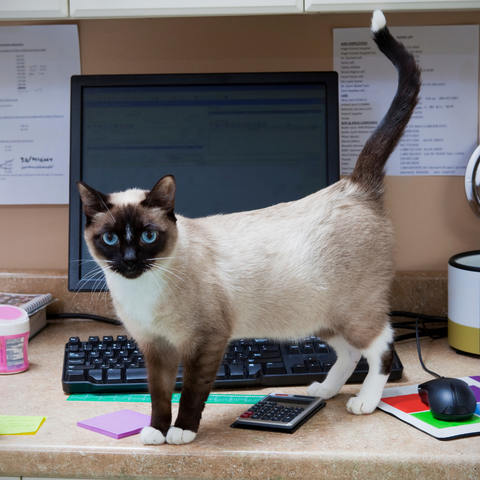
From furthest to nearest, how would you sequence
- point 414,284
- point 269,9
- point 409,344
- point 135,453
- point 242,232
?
point 414,284, point 409,344, point 269,9, point 242,232, point 135,453

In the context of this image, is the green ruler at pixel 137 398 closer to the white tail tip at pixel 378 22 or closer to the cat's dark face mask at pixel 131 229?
the cat's dark face mask at pixel 131 229

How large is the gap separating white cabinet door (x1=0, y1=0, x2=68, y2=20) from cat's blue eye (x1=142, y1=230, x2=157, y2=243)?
0.57 meters

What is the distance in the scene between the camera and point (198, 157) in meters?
1.26

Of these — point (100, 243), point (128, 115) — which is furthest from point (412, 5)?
point (100, 243)

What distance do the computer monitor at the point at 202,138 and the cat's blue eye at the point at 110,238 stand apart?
48 cm

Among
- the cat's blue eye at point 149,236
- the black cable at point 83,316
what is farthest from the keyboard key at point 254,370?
the black cable at point 83,316

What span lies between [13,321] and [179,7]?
2.27 ft

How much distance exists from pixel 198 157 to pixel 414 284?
2.06 feet

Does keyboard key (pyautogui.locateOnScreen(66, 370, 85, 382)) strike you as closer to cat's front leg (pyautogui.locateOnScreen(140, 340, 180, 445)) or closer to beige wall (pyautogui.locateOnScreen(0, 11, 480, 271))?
cat's front leg (pyautogui.locateOnScreen(140, 340, 180, 445))

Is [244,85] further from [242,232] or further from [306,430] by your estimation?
[306,430]

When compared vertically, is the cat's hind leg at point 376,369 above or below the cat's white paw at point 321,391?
above

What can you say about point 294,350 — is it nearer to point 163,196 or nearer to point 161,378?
point 161,378

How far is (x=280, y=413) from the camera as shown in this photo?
86 cm

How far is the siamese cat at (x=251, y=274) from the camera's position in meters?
0.79
